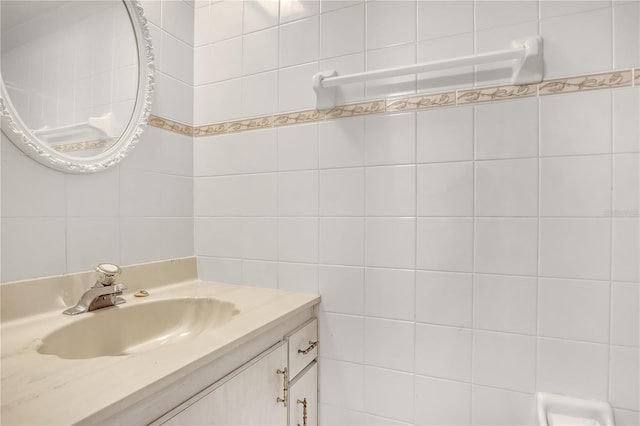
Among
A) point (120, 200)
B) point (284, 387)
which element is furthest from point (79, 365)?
point (120, 200)

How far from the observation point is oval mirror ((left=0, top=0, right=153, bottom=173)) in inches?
32.9

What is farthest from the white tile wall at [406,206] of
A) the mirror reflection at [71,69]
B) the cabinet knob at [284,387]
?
the cabinet knob at [284,387]

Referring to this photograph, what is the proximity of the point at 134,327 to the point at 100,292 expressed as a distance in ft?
0.52

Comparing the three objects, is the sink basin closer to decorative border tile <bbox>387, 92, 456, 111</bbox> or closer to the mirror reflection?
the mirror reflection

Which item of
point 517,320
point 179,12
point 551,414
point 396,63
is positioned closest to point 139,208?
point 179,12

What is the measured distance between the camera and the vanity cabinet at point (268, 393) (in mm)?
650

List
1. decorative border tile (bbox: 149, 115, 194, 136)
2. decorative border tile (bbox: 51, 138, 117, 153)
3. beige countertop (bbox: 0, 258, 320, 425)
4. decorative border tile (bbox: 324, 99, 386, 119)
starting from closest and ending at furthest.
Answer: beige countertop (bbox: 0, 258, 320, 425)
decorative border tile (bbox: 51, 138, 117, 153)
decorative border tile (bbox: 324, 99, 386, 119)
decorative border tile (bbox: 149, 115, 194, 136)

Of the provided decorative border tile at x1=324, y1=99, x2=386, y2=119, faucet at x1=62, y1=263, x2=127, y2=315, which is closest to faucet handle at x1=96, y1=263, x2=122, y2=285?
faucet at x1=62, y1=263, x2=127, y2=315

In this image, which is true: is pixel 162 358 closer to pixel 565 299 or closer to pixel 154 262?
pixel 154 262

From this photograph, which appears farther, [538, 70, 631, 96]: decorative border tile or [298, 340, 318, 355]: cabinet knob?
[298, 340, 318, 355]: cabinet knob

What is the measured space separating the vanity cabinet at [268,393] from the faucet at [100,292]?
472 millimetres

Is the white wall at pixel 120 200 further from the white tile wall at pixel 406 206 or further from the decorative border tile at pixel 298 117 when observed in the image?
the decorative border tile at pixel 298 117

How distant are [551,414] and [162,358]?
1017 mm

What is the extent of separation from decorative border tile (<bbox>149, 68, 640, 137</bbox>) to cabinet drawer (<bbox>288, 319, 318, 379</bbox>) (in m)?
0.74
